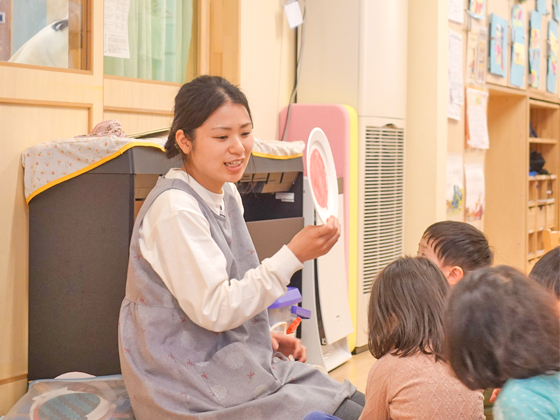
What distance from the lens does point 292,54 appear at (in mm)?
3299

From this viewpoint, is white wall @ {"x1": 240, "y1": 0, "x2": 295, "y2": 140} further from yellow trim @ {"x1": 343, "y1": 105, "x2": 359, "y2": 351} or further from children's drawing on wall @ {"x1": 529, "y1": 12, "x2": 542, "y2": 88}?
children's drawing on wall @ {"x1": 529, "y1": 12, "x2": 542, "y2": 88}

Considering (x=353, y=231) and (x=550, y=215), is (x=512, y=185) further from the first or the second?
(x=353, y=231)

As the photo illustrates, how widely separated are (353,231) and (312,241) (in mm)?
1704

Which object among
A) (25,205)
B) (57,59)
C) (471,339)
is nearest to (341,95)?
(57,59)

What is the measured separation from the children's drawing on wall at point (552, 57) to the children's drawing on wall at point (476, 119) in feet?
5.58

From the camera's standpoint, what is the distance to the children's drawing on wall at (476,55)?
14.2 ft

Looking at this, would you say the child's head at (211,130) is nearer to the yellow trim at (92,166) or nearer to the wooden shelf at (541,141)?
the yellow trim at (92,166)

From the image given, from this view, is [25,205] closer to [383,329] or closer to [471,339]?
[383,329]

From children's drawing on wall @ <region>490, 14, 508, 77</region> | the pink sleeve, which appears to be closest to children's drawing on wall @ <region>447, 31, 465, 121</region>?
children's drawing on wall @ <region>490, 14, 508, 77</region>

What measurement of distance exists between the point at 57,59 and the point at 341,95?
1533 mm

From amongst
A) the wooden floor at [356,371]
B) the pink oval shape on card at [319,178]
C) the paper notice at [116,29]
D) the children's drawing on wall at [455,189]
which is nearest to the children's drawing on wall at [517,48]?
the children's drawing on wall at [455,189]

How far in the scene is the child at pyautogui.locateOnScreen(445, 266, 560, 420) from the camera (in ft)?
3.00

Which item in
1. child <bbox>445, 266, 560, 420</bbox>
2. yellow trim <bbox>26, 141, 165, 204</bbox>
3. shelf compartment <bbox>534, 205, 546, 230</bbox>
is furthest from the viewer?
shelf compartment <bbox>534, 205, 546, 230</bbox>

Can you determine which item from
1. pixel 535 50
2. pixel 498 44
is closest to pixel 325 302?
pixel 498 44
